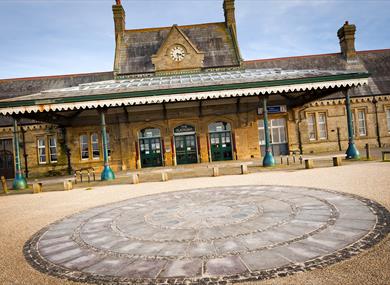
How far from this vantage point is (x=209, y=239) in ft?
14.0

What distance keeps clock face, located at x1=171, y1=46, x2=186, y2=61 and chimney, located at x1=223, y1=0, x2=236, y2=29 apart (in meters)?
5.83

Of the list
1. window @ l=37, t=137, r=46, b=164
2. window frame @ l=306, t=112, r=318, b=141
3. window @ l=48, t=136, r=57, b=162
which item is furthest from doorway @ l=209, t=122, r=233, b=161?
window @ l=37, t=137, r=46, b=164

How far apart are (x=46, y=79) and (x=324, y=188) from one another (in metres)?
25.4

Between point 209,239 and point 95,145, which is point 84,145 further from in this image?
point 209,239

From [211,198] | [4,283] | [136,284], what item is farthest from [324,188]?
[4,283]

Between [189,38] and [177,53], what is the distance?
292 cm

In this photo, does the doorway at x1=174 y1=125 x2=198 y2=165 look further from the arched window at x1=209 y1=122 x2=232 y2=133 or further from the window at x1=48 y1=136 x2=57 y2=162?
the window at x1=48 y1=136 x2=57 y2=162

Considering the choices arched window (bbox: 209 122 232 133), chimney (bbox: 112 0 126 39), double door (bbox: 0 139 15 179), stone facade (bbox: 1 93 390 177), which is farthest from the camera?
chimney (bbox: 112 0 126 39)

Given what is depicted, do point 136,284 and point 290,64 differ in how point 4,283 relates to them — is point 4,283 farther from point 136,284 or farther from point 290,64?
point 290,64

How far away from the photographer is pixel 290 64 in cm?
2370

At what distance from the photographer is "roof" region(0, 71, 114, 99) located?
915 inches

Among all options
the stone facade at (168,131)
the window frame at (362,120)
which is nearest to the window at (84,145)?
the stone facade at (168,131)

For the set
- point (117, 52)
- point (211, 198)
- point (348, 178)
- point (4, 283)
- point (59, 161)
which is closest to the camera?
point (4, 283)

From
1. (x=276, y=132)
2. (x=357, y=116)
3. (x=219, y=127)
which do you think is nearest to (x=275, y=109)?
(x=276, y=132)
